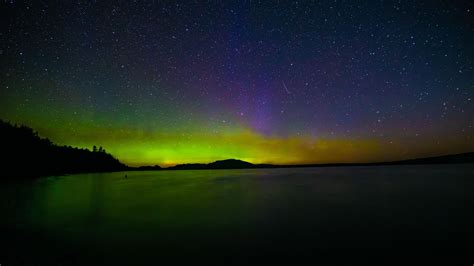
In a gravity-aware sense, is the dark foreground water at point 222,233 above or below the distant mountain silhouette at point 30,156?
below

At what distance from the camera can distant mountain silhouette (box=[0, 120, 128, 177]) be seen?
181 feet

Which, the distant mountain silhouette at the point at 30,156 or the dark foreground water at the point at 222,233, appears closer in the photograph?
the dark foreground water at the point at 222,233

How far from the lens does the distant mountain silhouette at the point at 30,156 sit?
5509 centimetres

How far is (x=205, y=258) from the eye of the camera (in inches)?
282

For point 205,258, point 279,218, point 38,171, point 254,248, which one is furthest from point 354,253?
point 38,171

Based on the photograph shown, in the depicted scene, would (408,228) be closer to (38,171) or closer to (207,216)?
(207,216)

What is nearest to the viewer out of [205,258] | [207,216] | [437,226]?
[205,258]

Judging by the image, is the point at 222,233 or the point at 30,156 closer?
the point at 222,233

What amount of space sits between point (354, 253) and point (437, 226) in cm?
615

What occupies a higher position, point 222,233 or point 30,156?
point 30,156

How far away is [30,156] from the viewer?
209 feet

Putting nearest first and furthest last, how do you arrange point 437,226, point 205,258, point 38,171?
1. point 205,258
2. point 437,226
3. point 38,171

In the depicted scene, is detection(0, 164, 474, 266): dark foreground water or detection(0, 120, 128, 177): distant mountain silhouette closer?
detection(0, 164, 474, 266): dark foreground water

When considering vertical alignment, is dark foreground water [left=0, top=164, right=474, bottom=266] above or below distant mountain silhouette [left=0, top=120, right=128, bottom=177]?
below
